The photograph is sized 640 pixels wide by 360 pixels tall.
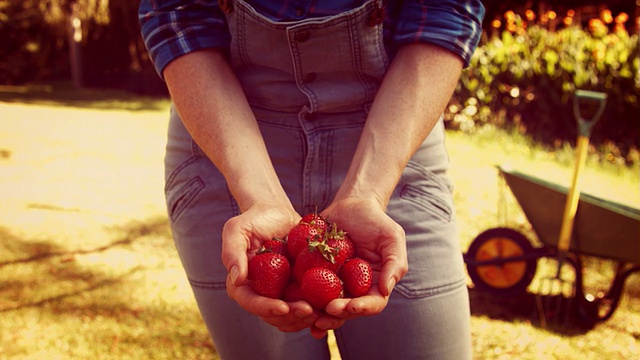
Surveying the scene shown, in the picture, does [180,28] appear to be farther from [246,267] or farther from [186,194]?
[246,267]

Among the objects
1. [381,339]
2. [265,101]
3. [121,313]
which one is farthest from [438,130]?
[121,313]

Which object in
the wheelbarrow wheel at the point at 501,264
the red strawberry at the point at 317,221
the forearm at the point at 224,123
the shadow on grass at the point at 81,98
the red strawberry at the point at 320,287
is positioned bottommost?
the shadow on grass at the point at 81,98

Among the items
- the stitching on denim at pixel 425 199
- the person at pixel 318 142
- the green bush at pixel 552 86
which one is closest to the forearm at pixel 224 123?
the person at pixel 318 142

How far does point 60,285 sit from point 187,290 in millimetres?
849

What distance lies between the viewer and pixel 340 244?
4.85 feet

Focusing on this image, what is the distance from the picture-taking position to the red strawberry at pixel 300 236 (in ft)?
4.76

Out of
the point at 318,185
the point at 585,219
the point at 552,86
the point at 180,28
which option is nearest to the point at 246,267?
the point at 318,185

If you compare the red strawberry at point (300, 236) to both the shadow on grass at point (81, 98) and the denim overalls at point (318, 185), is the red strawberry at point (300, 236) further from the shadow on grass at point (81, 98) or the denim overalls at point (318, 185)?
the shadow on grass at point (81, 98)

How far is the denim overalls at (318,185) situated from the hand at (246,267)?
13 cm

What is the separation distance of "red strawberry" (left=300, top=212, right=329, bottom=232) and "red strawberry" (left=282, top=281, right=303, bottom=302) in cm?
16

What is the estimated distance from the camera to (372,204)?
1.42m

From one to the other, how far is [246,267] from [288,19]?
0.71 m

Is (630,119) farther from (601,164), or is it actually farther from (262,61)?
(262,61)

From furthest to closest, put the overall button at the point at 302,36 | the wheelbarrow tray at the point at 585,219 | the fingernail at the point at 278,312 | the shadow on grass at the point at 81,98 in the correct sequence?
the shadow on grass at the point at 81,98 < the wheelbarrow tray at the point at 585,219 < the overall button at the point at 302,36 < the fingernail at the point at 278,312
